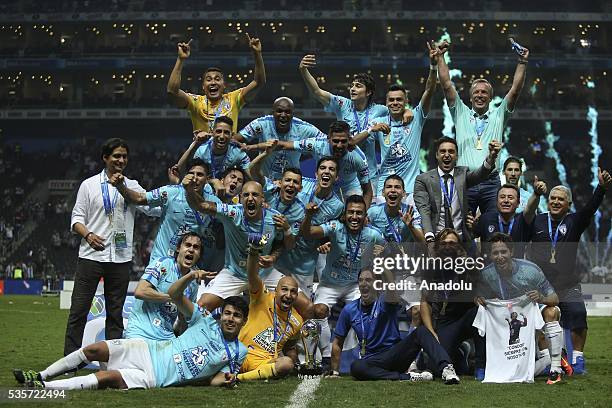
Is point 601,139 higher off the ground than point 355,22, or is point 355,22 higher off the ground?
point 355,22

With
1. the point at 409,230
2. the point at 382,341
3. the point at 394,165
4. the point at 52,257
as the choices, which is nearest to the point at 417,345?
the point at 382,341

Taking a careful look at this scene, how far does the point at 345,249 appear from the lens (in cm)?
948

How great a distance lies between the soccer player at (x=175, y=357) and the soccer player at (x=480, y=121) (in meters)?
3.48

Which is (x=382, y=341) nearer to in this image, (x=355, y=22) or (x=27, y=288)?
(x=27, y=288)

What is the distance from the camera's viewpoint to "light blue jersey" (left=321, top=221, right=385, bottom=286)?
946cm

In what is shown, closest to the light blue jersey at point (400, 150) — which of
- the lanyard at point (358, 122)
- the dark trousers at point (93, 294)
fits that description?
the lanyard at point (358, 122)

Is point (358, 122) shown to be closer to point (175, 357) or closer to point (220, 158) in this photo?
point (220, 158)

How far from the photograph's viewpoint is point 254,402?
712 cm

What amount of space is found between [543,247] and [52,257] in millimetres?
28303

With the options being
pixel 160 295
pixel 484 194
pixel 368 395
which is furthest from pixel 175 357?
pixel 484 194

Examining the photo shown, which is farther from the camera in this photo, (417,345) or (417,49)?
(417,49)

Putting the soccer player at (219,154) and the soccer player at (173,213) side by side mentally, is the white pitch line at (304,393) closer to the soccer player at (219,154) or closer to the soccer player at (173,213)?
the soccer player at (173,213)

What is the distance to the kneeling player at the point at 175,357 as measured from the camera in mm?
7586

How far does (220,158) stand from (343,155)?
1277mm
